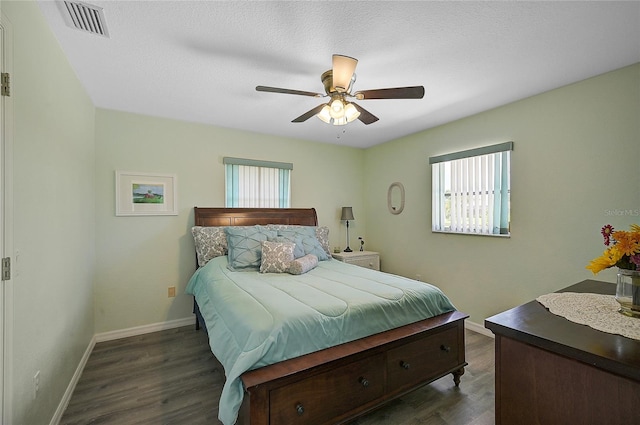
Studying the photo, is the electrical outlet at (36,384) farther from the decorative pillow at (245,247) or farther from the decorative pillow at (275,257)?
the decorative pillow at (275,257)

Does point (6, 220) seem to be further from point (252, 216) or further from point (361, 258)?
point (361, 258)

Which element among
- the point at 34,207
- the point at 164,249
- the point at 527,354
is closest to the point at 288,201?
the point at 164,249

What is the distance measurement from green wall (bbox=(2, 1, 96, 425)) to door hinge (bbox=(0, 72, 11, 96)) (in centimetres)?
4

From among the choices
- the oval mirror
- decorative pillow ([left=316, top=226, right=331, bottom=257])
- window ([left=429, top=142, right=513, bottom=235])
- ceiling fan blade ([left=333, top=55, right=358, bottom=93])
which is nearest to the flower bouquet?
ceiling fan blade ([left=333, top=55, right=358, bottom=93])

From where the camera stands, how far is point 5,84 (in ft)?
4.02

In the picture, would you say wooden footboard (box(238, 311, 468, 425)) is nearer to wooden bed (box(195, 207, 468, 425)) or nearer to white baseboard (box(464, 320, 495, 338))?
wooden bed (box(195, 207, 468, 425))

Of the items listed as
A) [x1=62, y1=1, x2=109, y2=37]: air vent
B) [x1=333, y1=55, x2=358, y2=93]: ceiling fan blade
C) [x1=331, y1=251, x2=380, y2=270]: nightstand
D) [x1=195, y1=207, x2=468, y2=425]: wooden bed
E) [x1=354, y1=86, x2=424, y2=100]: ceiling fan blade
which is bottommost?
[x1=195, y1=207, x2=468, y2=425]: wooden bed

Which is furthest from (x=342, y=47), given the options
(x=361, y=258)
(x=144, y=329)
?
(x=144, y=329)

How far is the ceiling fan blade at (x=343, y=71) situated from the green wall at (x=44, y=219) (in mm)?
1596

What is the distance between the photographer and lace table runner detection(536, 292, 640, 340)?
3.41 feet

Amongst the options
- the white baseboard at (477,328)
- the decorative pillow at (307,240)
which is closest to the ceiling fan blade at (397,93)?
the decorative pillow at (307,240)

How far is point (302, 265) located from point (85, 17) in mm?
2289

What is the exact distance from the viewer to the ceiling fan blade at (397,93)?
184cm

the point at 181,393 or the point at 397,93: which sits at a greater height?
the point at 397,93
